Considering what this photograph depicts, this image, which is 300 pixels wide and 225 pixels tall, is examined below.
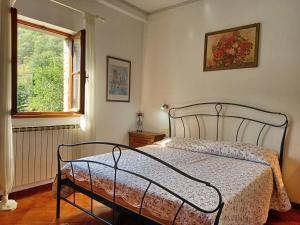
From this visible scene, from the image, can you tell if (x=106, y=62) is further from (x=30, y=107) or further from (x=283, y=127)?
(x=283, y=127)

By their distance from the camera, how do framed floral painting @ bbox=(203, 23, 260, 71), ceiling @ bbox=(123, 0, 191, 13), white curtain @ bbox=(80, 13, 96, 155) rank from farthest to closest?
ceiling @ bbox=(123, 0, 191, 13) < white curtain @ bbox=(80, 13, 96, 155) < framed floral painting @ bbox=(203, 23, 260, 71)

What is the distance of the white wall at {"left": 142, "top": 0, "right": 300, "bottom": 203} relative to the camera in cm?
272

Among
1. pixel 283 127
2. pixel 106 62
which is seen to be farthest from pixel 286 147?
pixel 106 62

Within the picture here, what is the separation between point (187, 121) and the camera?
3.57m

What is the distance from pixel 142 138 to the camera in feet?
12.1

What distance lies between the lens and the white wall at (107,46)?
2836mm

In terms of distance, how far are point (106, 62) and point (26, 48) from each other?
3.58 feet

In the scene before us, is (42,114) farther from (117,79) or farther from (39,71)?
(117,79)

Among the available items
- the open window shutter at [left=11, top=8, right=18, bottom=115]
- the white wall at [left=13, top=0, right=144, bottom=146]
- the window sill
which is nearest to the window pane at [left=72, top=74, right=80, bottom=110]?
the window sill

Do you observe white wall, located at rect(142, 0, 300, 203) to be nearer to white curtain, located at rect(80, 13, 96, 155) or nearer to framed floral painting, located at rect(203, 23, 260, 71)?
framed floral painting, located at rect(203, 23, 260, 71)

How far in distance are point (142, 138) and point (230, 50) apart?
1.84 m

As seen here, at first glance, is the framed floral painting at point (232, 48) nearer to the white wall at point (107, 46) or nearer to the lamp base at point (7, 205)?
the white wall at point (107, 46)

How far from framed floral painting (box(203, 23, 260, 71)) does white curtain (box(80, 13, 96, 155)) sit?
5.29ft


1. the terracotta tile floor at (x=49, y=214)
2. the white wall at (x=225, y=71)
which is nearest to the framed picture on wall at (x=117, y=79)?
the white wall at (x=225, y=71)
